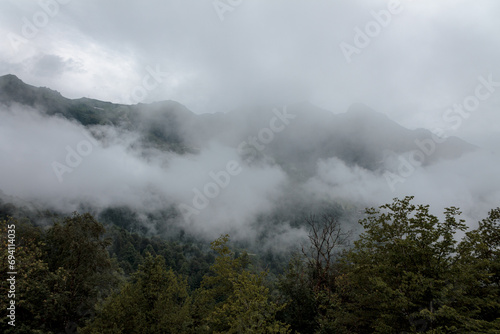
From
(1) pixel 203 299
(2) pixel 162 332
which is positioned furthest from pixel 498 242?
(2) pixel 162 332

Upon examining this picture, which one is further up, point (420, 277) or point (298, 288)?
point (420, 277)

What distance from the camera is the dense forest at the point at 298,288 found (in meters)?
17.7

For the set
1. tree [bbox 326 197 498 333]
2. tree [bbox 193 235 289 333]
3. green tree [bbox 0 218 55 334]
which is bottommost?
green tree [bbox 0 218 55 334]

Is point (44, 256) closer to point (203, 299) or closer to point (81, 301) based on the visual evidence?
point (81, 301)

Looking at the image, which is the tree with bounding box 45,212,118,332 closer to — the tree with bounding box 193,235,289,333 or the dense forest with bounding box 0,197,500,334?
the dense forest with bounding box 0,197,500,334

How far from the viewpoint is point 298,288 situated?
101ft

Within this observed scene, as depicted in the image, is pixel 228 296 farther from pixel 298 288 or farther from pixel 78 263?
pixel 78 263

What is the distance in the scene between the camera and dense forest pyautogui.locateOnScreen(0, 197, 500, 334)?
17.7 metres

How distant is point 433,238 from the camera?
19.3m

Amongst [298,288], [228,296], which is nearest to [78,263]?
[228,296]

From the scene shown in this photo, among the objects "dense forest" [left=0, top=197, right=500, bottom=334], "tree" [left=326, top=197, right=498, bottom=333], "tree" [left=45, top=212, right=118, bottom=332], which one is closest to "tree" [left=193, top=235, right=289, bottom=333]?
"dense forest" [left=0, top=197, right=500, bottom=334]

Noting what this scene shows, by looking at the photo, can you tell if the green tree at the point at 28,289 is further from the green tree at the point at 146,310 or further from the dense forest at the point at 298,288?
the green tree at the point at 146,310

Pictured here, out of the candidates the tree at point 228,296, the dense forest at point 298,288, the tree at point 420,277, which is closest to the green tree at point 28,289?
the dense forest at point 298,288

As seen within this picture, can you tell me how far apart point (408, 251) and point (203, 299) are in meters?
20.2
